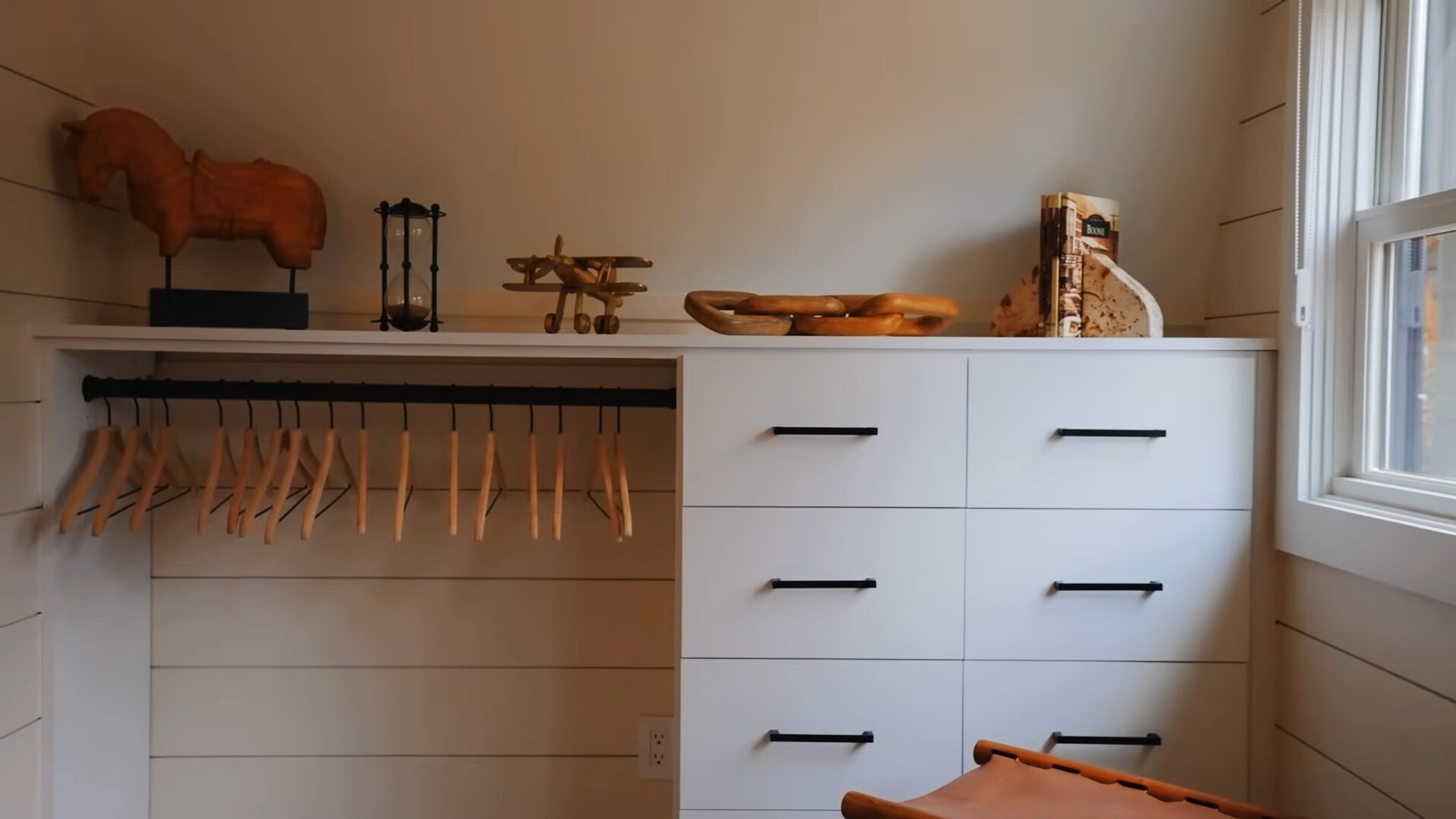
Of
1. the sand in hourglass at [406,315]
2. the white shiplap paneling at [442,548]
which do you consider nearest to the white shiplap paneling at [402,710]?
the white shiplap paneling at [442,548]

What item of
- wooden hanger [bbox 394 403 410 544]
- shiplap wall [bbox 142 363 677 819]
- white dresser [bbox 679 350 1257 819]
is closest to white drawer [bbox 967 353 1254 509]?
white dresser [bbox 679 350 1257 819]

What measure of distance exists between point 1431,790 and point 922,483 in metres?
0.77

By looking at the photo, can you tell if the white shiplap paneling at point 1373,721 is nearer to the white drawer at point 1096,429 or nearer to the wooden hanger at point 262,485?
the white drawer at point 1096,429

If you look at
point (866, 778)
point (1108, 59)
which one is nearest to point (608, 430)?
point (866, 778)

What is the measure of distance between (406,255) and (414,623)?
0.70 metres

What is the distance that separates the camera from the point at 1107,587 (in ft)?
5.32

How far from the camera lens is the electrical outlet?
1.97 m

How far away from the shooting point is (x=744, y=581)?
1.62 metres

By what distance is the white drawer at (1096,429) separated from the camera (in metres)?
1.62

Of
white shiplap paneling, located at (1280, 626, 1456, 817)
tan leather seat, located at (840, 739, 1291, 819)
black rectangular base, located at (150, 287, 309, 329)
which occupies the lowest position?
tan leather seat, located at (840, 739, 1291, 819)

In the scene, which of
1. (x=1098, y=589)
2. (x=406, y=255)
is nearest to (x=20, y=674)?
(x=406, y=255)

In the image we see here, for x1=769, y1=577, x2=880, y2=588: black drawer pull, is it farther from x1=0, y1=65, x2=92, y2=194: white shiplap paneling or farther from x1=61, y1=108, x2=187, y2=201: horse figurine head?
x1=0, y1=65, x2=92, y2=194: white shiplap paneling

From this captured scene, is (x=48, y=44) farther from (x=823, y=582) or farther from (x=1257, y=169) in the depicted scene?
(x=1257, y=169)

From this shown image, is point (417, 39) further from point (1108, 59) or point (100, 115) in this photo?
point (1108, 59)
